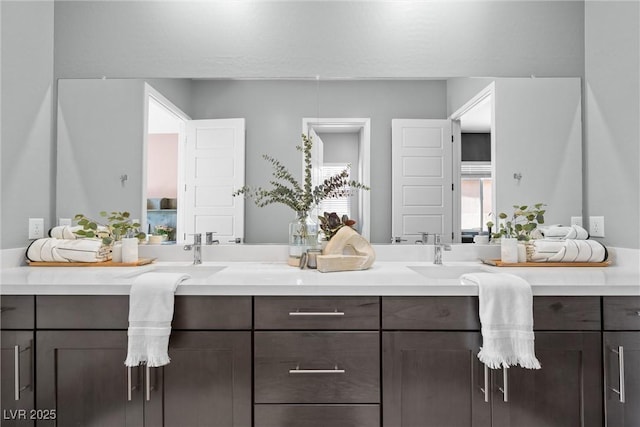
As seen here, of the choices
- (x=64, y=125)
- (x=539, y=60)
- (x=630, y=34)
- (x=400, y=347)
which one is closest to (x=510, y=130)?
(x=539, y=60)

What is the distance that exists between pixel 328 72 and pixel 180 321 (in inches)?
56.8

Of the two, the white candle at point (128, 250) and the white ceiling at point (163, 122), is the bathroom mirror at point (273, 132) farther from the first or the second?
the white candle at point (128, 250)

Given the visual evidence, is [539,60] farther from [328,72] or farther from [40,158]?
[40,158]

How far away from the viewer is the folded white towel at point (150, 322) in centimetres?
130

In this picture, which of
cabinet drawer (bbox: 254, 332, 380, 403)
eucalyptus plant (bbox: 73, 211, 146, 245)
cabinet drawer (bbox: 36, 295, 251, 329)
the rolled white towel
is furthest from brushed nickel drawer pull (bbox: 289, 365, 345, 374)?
the rolled white towel

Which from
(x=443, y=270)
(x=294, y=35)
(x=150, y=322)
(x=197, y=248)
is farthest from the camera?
(x=294, y=35)

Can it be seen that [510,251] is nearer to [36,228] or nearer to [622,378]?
[622,378]

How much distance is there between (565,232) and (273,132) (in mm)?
1595

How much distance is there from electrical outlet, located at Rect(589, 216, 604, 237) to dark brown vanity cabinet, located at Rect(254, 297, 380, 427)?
137 centimetres

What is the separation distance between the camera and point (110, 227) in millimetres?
2014

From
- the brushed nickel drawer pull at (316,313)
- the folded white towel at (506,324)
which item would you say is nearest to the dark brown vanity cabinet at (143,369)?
the brushed nickel drawer pull at (316,313)

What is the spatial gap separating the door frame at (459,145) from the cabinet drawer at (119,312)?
1215 mm

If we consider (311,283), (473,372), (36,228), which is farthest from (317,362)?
(36,228)

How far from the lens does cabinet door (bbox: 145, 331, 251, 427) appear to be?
135cm
